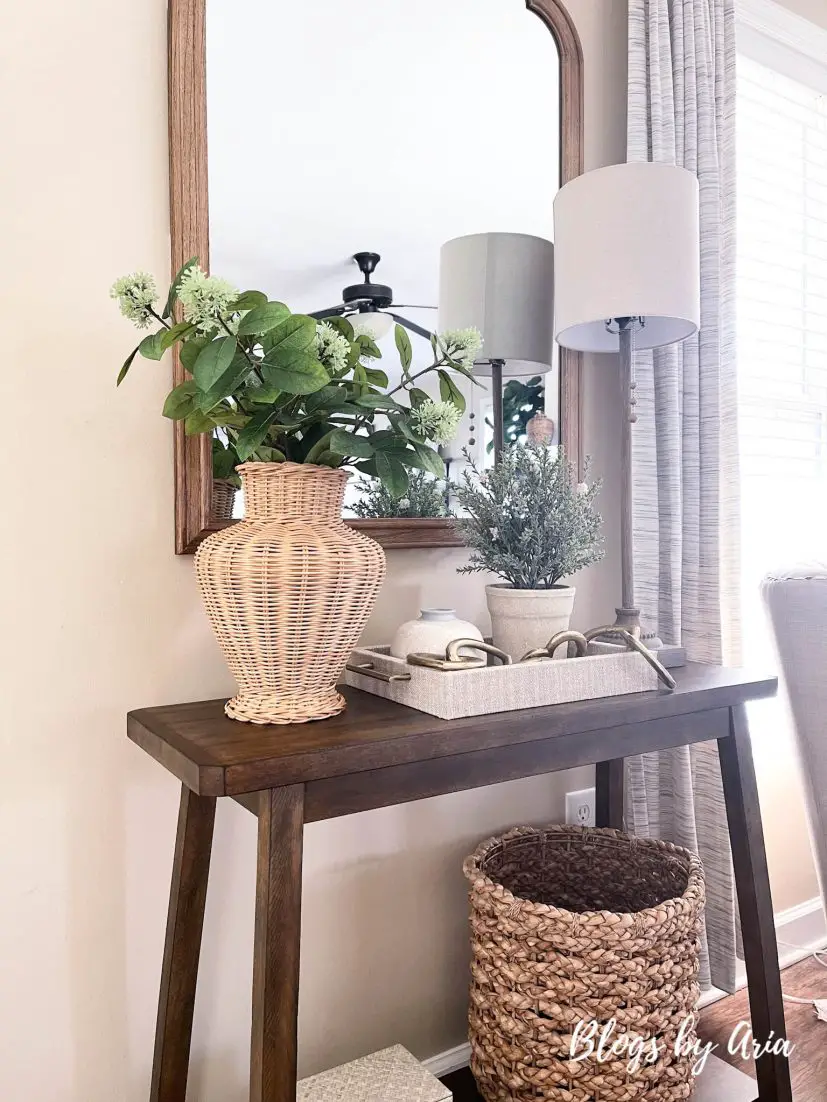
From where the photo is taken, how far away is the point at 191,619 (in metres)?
1.22

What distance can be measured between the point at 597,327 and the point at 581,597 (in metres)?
0.53

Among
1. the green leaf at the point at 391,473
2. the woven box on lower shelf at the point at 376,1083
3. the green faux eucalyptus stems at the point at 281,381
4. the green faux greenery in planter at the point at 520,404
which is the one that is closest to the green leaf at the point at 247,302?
the green faux eucalyptus stems at the point at 281,381

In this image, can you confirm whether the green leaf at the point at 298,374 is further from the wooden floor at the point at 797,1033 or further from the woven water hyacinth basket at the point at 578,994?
the wooden floor at the point at 797,1033

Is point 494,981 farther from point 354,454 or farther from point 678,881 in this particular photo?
point 354,454

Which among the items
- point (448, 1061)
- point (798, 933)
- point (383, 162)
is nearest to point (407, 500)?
point (383, 162)

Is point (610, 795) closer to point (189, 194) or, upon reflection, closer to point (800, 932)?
point (800, 932)

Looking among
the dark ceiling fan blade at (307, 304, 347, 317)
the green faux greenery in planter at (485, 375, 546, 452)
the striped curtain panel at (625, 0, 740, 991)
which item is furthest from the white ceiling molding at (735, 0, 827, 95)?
the dark ceiling fan blade at (307, 304, 347, 317)

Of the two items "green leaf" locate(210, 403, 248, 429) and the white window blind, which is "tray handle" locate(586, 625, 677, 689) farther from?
the white window blind

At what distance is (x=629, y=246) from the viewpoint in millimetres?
1271

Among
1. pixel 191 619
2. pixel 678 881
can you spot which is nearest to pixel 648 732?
pixel 678 881

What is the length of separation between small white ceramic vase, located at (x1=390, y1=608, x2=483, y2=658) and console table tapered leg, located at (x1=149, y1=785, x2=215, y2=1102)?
34 centimetres

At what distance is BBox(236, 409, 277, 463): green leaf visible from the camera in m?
0.96

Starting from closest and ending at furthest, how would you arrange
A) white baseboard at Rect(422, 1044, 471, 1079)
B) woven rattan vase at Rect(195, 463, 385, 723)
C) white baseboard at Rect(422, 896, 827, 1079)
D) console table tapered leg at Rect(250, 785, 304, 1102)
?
console table tapered leg at Rect(250, 785, 304, 1102)
woven rattan vase at Rect(195, 463, 385, 723)
white baseboard at Rect(422, 1044, 471, 1079)
white baseboard at Rect(422, 896, 827, 1079)

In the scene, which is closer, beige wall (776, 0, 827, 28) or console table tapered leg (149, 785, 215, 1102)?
console table tapered leg (149, 785, 215, 1102)
